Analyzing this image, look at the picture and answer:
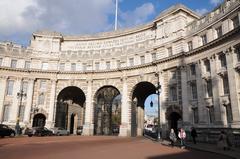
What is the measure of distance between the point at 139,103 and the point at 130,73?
24.7ft

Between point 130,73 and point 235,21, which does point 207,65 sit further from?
point 130,73

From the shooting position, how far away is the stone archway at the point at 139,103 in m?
46.2

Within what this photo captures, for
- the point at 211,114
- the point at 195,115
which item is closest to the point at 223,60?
the point at 211,114

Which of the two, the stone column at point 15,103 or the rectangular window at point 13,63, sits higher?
the rectangular window at point 13,63

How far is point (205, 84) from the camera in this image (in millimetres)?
34688

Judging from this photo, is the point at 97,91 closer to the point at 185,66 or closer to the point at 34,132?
the point at 34,132

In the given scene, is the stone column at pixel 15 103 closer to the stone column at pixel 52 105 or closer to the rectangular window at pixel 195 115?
the stone column at pixel 52 105

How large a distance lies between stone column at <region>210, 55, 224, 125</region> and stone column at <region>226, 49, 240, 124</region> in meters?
2.07

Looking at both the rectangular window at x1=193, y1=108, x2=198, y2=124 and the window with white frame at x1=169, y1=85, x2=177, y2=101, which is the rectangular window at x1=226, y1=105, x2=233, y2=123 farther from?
the window with white frame at x1=169, y1=85, x2=177, y2=101

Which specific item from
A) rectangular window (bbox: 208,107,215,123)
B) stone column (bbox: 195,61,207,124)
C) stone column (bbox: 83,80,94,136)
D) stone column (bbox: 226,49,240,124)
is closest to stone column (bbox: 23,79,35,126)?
stone column (bbox: 83,80,94,136)

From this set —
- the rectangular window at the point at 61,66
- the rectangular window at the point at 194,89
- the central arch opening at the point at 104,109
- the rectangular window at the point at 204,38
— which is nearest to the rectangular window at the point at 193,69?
the rectangular window at the point at 194,89

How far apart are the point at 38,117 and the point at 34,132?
34.8ft

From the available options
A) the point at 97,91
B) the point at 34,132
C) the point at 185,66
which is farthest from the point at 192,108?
the point at 34,132

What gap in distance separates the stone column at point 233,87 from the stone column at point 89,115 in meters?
25.9
